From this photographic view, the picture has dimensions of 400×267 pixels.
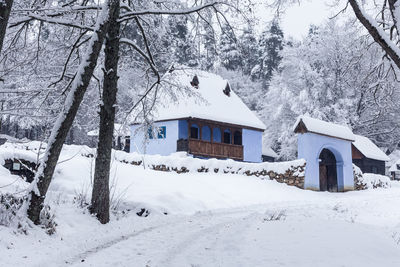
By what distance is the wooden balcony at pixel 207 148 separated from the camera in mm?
24625

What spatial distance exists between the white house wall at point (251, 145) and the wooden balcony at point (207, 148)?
177 cm

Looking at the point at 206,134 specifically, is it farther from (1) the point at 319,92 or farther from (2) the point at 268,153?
(1) the point at 319,92

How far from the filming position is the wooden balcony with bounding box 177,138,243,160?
24625 mm

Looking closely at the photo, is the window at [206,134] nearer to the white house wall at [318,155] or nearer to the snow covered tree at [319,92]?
Result: the snow covered tree at [319,92]

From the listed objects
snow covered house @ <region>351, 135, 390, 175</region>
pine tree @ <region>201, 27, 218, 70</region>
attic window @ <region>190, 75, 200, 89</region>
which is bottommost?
snow covered house @ <region>351, 135, 390, 175</region>

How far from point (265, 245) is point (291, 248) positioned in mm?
476

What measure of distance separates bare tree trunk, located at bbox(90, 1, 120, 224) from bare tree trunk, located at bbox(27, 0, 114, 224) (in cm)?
109

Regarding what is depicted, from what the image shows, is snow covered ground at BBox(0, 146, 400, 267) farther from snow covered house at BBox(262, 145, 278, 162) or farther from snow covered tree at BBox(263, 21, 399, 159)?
snow covered house at BBox(262, 145, 278, 162)

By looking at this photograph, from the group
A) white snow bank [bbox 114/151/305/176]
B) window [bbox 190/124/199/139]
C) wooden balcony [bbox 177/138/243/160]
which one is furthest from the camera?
window [bbox 190/124/199/139]

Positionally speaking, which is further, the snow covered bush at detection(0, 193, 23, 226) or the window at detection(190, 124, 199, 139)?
the window at detection(190, 124, 199, 139)

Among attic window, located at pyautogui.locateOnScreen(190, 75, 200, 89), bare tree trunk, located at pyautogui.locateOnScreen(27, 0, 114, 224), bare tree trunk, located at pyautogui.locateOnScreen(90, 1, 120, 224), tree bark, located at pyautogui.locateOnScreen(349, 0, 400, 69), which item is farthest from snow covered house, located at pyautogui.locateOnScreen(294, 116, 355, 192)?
bare tree trunk, located at pyautogui.locateOnScreen(27, 0, 114, 224)

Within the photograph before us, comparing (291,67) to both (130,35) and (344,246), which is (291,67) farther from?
(344,246)

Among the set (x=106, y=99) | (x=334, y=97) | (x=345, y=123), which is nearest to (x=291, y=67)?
(x=334, y=97)

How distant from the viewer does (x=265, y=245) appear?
548 cm
